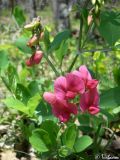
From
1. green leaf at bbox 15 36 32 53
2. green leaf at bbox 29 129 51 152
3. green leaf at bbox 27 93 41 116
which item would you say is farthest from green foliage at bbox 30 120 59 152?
green leaf at bbox 15 36 32 53

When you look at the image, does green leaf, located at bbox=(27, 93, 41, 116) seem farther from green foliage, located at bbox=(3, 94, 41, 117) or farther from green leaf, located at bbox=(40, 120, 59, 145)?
green leaf, located at bbox=(40, 120, 59, 145)

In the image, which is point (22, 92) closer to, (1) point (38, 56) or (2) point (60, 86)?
(1) point (38, 56)

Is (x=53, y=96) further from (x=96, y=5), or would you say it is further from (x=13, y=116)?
(x=13, y=116)

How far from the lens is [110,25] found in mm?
1800

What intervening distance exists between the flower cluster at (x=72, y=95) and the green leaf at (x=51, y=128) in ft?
0.24

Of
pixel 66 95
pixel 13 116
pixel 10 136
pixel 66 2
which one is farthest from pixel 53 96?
pixel 66 2

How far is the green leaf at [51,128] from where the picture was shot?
1.66 m

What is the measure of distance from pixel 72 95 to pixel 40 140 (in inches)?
9.1

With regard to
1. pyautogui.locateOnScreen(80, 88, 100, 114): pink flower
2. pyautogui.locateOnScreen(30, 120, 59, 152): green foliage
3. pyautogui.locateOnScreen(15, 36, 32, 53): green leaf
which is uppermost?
pyautogui.locateOnScreen(15, 36, 32, 53): green leaf

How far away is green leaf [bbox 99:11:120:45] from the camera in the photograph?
1799 millimetres

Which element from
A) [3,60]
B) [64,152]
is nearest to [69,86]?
[64,152]

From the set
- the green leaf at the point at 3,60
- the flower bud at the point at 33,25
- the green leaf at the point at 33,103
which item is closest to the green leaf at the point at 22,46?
the green leaf at the point at 3,60

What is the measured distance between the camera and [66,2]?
6.70 m

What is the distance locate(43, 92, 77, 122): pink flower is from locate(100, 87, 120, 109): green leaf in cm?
17
